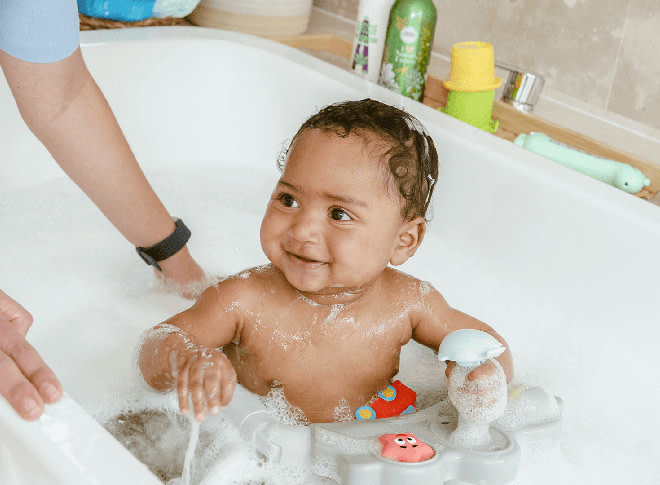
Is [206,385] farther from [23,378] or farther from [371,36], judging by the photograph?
[371,36]

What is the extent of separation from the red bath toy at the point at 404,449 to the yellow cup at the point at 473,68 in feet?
2.47

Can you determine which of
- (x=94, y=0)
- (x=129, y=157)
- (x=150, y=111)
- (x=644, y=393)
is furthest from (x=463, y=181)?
(x=94, y=0)

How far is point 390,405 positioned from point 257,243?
600 mm

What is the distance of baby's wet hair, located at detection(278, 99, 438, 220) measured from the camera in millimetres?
994

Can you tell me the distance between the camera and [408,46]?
5.13 ft

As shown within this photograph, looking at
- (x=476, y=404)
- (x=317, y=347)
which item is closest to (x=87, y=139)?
(x=317, y=347)

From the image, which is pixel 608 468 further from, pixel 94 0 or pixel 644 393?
pixel 94 0

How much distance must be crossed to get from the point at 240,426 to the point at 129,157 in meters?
0.47

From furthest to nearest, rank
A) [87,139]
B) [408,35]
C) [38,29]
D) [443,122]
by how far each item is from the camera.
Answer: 1. [408,35]
2. [443,122]
3. [87,139]
4. [38,29]

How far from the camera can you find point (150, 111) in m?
1.74

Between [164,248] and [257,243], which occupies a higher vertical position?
[164,248]

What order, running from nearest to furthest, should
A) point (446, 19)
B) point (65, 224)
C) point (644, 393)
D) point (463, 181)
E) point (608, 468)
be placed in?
point (608, 468), point (644, 393), point (463, 181), point (65, 224), point (446, 19)

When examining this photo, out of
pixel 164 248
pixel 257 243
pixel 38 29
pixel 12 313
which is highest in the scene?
pixel 38 29

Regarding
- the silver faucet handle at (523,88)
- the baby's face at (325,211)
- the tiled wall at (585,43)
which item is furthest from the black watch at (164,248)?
the tiled wall at (585,43)
